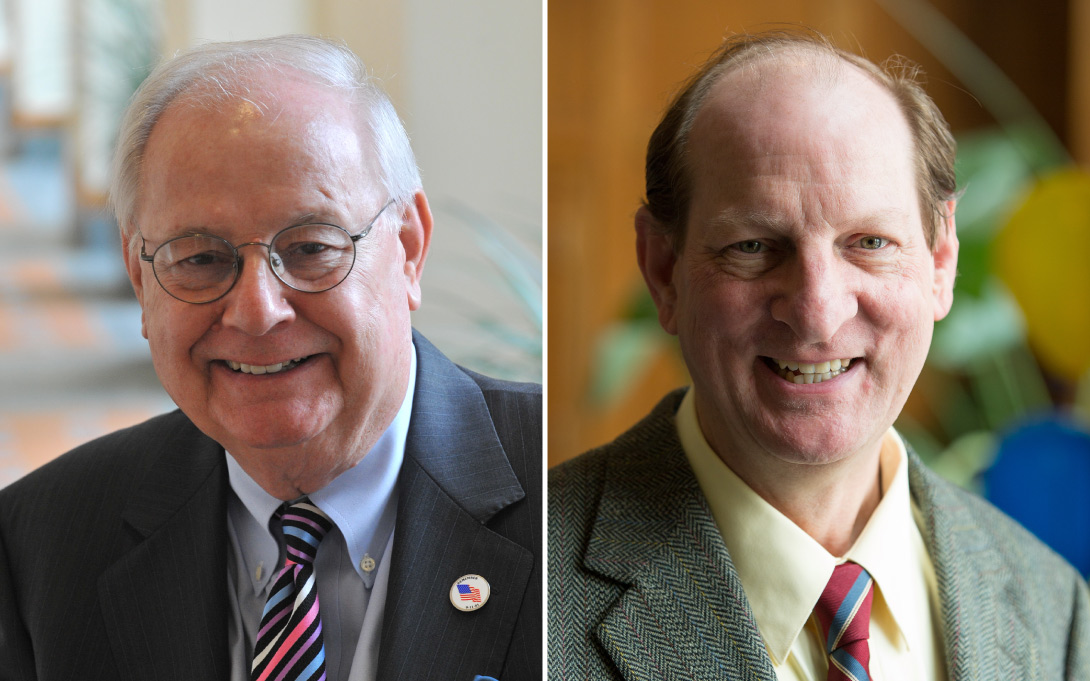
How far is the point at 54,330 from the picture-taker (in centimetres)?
88

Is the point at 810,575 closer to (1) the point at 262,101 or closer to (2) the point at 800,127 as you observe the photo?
(2) the point at 800,127

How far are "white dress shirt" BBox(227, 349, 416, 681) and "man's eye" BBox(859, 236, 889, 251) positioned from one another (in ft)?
1.72

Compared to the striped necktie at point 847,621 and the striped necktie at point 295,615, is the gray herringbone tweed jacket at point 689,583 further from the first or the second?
the striped necktie at point 295,615

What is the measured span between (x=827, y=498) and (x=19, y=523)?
0.90 metres

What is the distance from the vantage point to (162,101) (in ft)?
2.90

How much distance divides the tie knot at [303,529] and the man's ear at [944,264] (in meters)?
0.78

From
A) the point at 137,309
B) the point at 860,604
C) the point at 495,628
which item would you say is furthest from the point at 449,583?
the point at 860,604

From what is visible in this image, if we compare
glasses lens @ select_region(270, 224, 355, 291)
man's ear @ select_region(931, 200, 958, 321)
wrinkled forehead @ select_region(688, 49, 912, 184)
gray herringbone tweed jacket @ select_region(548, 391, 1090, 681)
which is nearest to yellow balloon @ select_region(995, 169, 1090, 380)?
gray herringbone tweed jacket @ select_region(548, 391, 1090, 681)

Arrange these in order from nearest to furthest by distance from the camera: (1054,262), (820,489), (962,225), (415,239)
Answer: (415,239)
(820,489)
(962,225)
(1054,262)

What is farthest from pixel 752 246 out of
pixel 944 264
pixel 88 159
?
pixel 88 159

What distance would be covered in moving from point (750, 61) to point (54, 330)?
81 cm

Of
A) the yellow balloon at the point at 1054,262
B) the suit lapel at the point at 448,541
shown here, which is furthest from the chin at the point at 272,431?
the yellow balloon at the point at 1054,262

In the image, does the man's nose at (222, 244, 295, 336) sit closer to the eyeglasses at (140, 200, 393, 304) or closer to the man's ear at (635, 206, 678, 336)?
the eyeglasses at (140, 200, 393, 304)

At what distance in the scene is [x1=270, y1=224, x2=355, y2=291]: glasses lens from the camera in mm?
883
